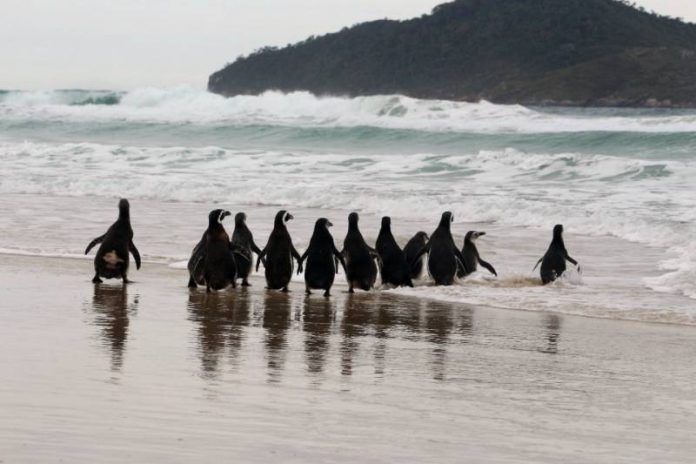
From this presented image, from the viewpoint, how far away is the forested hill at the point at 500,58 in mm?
90812

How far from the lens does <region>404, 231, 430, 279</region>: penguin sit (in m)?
11.8

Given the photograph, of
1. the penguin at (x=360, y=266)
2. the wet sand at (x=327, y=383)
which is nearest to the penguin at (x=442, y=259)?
the penguin at (x=360, y=266)

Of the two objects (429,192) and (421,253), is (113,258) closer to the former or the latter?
(421,253)

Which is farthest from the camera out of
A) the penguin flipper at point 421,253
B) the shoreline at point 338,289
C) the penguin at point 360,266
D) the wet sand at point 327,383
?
the penguin flipper at point 421,253

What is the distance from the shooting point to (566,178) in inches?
1002

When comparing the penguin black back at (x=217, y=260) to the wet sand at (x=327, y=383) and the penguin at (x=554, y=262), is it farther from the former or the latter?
the penguin at (x=554, y=262)

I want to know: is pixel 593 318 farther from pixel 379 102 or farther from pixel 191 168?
pixel 379 102

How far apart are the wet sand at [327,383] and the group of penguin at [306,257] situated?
784 millimetres

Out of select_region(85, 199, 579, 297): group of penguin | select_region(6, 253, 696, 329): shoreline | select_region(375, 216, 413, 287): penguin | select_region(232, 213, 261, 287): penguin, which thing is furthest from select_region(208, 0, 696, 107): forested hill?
select_region(232, 213, 261, 287): penguin

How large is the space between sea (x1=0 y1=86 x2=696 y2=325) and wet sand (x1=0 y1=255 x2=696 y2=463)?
148 centimetres

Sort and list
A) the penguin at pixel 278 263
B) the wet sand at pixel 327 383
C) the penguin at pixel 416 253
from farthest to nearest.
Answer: the penguin at pixel 416 253 < the penguin at pixel 278 263 < the wet sand at pixel 327 383

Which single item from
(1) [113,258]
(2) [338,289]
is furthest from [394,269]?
(1) [113,258]

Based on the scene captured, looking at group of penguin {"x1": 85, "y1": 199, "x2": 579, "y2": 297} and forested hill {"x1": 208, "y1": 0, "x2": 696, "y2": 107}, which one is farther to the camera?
forested hill {"x1": 208, "y1": 0, "x2": 696, "y2": 107}

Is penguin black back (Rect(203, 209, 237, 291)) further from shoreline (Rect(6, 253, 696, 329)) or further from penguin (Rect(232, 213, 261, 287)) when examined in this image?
penguin (Rect(232, 213, 261, 287))
